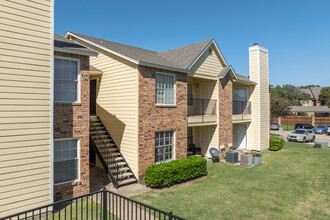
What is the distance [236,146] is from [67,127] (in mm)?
16986

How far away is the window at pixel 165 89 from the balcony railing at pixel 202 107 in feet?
12.0

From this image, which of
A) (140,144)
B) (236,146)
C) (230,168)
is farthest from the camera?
(236,146)

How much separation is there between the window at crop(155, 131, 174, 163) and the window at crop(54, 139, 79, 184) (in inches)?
177

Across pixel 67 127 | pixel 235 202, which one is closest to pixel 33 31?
pixel 67 127

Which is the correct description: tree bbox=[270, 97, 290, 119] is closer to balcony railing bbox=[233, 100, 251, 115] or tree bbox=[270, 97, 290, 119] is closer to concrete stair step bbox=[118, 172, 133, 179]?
balcony railing bbox=[233, 100, 251, 115]

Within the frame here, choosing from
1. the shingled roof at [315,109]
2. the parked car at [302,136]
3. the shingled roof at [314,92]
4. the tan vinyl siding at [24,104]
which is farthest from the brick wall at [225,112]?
the shingled roof at [314,92]

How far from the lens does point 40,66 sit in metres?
7.72

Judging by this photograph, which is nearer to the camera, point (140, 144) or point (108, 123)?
point (140, 144)

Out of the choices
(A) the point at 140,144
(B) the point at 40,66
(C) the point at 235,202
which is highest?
(B) the point at 40,66

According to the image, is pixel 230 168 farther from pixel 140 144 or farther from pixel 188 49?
pixel 188 49

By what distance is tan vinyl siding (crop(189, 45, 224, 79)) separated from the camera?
586 inches

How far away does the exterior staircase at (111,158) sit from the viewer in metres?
10.7

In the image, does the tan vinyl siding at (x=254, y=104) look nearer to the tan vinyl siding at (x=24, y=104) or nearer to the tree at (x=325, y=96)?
the tan vinyl siding at (x=24, y=104)

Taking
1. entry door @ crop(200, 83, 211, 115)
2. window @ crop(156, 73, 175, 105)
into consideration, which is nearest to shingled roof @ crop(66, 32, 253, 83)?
window @ crop(156, 73, 175, 105)
